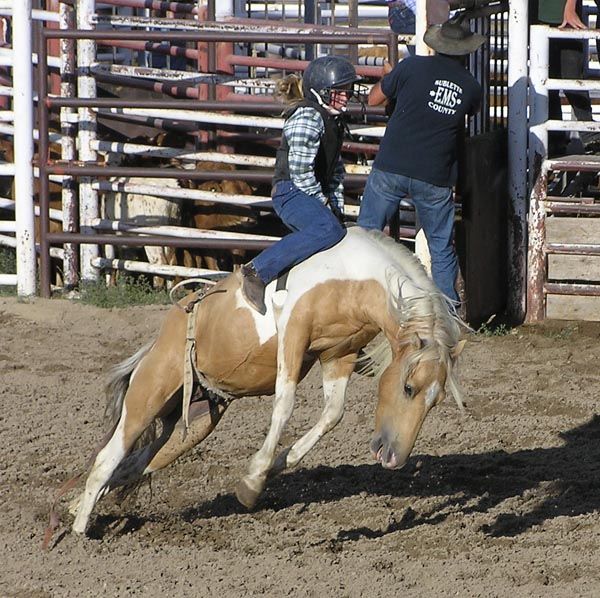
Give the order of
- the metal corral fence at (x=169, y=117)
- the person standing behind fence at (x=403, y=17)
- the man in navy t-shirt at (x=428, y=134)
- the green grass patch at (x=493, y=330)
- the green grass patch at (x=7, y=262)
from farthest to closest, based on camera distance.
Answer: the person standing behind fence at (x=403, y=17)
the green grass patch at (x=7, y=262)
the green grass patch at (x=493, y=330)
the metal corral fence at (x=169, y=117)
the man in navy t-shirt at (x=428, y=134)

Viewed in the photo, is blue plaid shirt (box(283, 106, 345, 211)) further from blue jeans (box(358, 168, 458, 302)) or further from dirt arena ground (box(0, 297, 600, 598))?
blue jeans (box(358, 168, 458, 302))

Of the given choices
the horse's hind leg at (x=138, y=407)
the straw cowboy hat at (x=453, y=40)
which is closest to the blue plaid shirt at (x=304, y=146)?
the horse's hind leg at (x=138, y=407)

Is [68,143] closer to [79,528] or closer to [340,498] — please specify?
[340,498]

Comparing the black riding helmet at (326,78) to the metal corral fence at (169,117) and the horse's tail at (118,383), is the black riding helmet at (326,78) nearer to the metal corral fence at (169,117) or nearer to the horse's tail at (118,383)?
the horse's tail at (118,383)

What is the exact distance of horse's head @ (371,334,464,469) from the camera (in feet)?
13.5

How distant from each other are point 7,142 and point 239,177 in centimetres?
269

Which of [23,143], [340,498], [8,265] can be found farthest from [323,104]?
[8,265]

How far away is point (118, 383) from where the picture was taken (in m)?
4.97

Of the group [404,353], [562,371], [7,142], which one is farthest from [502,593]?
[7,142]

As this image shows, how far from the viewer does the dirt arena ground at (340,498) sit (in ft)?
14.0

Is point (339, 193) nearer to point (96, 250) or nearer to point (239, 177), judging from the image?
point (239, 177)

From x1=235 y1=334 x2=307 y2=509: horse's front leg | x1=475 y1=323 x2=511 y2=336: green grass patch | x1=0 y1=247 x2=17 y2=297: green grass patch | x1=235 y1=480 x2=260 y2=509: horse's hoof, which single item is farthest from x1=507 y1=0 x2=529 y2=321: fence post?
x1=235 y1=480 x2=260 y2=509: horse's hoof

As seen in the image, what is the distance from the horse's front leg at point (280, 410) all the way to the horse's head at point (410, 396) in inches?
18.4

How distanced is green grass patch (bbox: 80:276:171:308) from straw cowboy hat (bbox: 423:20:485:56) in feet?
9.02
